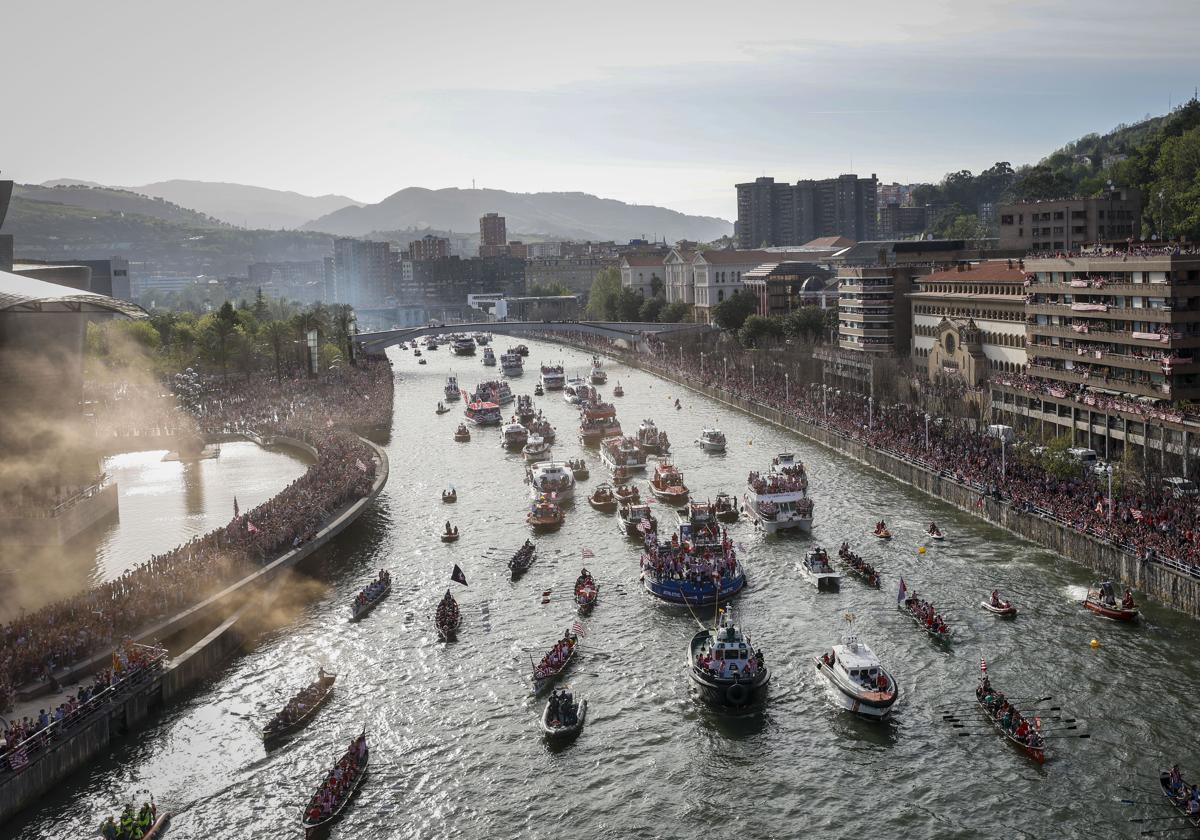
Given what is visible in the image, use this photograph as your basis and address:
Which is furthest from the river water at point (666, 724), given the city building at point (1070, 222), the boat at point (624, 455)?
the city building at point (1070, 222)

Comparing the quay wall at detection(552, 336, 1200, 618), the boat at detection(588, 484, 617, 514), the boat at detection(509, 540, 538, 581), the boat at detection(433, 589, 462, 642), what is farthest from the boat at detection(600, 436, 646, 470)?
the boat at detection(433, 589, 462, 642)

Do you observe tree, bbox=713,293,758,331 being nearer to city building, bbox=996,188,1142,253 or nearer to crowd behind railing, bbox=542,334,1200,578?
city building, bbox=996,188,1142,253

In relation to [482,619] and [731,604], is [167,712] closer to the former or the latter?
[482,619]

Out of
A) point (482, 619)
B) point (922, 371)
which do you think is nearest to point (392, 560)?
point (482, 619)

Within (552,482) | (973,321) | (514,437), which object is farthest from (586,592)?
(973,321)

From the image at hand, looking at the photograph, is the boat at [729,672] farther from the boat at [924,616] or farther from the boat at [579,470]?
the boat at [579,470]

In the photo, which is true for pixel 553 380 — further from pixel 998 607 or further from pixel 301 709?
pixel 301 709
